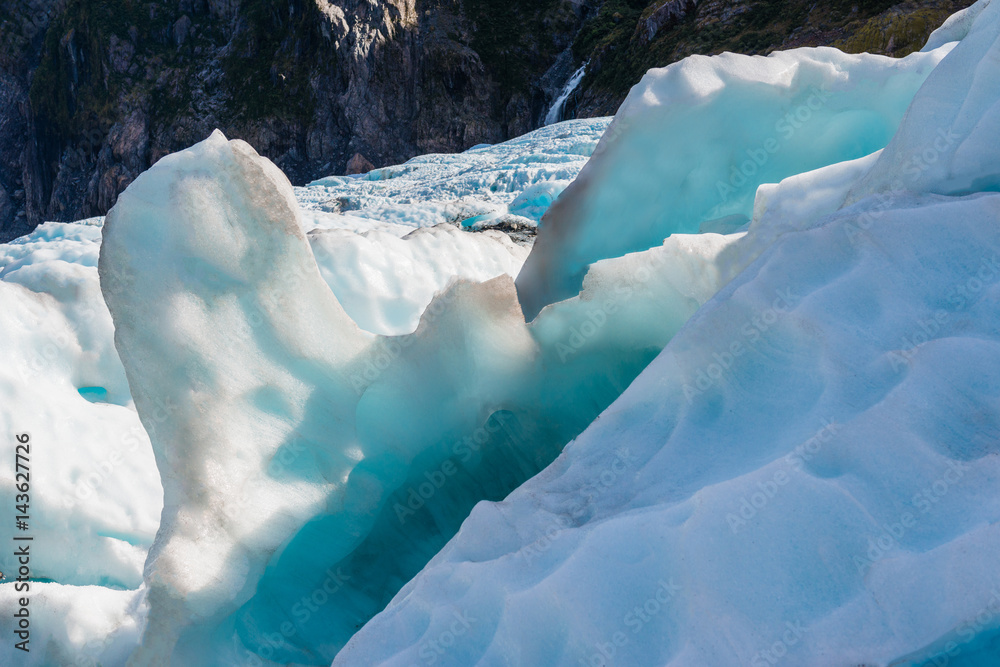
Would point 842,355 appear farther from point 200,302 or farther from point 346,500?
point 200,302

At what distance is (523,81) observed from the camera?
90.8 ft

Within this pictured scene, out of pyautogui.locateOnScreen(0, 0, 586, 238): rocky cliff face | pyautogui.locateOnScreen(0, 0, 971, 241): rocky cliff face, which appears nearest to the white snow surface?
pyautogui.locateOnScreen(0, 0, 971, 241): rocky cliff face

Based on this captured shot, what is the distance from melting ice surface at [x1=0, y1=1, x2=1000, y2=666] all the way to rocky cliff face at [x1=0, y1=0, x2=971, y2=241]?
72.1 ft

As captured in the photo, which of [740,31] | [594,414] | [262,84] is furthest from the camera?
[262,84]

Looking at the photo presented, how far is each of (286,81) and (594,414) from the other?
29.1 metres

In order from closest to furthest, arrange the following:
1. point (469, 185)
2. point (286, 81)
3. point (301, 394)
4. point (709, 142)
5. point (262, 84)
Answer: point (301, 394), point (709, 142), point (469, 185), point (286, 81), point (262, 84)

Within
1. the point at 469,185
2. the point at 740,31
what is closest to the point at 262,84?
the point at 740,31

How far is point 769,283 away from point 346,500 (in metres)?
1.56

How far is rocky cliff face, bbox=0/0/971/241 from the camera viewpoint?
89.4 feet

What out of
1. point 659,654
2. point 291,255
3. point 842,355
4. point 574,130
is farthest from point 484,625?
point 574,130

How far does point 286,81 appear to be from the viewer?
2873 centimetres

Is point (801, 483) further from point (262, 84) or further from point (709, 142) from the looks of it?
point (262, 84)

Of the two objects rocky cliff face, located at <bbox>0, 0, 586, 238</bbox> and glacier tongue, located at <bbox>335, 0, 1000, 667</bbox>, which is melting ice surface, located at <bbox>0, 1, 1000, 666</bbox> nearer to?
glacier tongue, located at <bbox>335, 0, 1000, 667</bbox>

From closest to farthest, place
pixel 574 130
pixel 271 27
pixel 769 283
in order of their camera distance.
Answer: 1. pixel 769 283
2. pixel 574 130
3. pixel 271 27
